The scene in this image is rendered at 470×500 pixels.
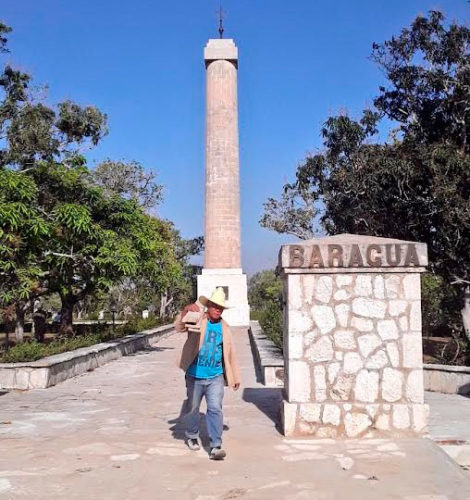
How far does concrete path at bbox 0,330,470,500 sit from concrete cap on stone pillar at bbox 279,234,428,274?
181cm

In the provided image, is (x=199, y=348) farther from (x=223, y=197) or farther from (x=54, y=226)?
(x=223, y=197)

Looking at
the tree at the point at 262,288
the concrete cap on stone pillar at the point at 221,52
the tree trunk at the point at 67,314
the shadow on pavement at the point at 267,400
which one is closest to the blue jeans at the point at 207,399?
the shadow on pavement at the point at 267,400

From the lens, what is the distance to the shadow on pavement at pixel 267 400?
25.0 feet

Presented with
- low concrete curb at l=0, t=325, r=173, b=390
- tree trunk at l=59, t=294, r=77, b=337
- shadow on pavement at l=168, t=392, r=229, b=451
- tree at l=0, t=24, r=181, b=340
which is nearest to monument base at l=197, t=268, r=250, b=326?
tree at l=0, t=24, r=181, b=340

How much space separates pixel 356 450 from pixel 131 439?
2.33 meters

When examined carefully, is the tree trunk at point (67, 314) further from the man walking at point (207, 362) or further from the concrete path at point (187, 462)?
the man walking at point (207, 362)

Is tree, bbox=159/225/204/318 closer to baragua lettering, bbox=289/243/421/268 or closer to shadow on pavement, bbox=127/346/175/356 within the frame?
shadow on pavement, bbox=127/346/175/356

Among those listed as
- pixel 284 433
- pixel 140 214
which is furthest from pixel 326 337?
pixel 140 214

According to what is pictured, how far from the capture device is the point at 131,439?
21.0 feet

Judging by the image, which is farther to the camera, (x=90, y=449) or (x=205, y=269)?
(x=205, y=269)

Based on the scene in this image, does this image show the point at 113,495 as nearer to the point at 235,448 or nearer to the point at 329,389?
the point at 235,448

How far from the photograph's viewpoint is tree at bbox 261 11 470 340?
15781 millimetres

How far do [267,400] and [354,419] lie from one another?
2821mm

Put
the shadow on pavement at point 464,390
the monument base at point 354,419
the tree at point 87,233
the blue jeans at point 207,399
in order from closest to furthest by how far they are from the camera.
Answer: the blue jeans at point 207,399 → the monument base at point 354,419 → the shadow on pavement at point 464,390 → the tree at point 87,233
